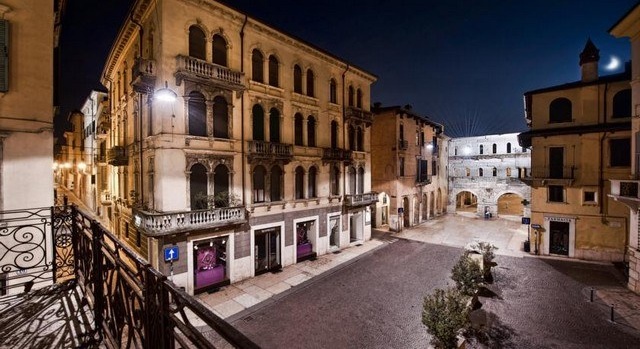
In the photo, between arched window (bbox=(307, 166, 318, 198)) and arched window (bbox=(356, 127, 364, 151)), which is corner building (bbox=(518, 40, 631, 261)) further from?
arched window (bbox=(307, 166, 318, 198))

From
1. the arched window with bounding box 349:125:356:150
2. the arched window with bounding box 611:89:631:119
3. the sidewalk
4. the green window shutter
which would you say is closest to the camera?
the green window shutter

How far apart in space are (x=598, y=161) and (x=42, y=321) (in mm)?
27552

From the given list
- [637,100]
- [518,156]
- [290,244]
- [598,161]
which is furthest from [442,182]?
[290,244]

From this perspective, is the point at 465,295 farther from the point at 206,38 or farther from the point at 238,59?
the point at 206,38

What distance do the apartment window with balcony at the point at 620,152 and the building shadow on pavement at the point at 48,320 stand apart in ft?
88.9

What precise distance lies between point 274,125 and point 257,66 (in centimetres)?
372

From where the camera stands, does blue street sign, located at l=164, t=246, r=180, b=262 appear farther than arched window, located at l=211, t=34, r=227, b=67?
No

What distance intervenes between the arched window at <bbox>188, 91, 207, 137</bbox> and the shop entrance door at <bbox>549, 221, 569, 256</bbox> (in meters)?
25.1

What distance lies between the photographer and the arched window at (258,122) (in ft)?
55.3

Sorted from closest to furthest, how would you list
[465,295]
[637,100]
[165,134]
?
1. [465,295]
2. [165,134]
3. [637,100]

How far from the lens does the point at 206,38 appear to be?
14.8 metres

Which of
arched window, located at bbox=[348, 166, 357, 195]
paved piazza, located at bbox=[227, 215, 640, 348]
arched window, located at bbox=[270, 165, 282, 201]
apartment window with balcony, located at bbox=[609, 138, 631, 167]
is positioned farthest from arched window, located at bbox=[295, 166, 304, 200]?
apartment window with balcony, located at bbox=[609, 138, 631, 167]

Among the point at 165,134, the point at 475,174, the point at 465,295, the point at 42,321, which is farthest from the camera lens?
the point at 475,174

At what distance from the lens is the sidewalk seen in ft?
42.7
